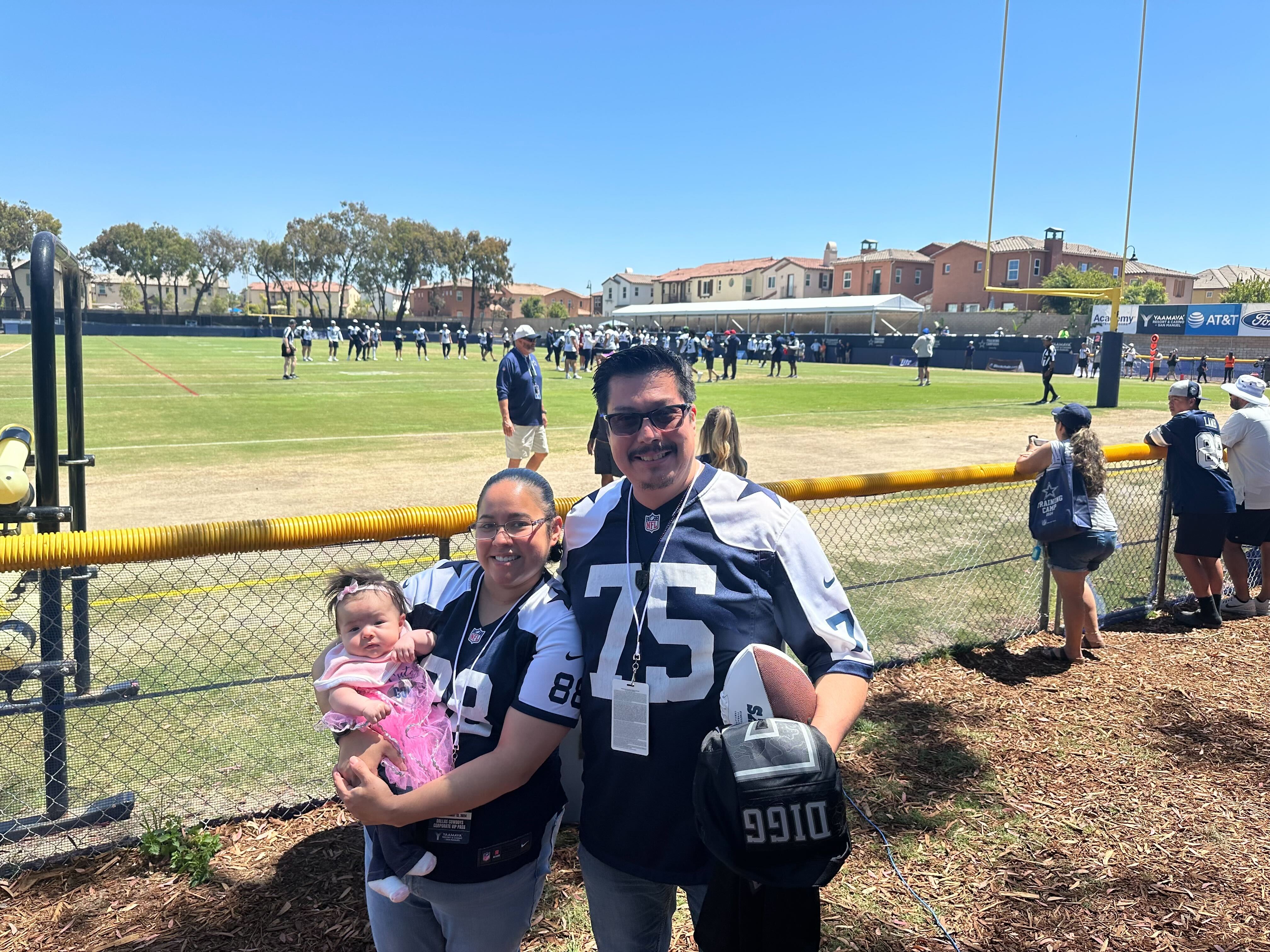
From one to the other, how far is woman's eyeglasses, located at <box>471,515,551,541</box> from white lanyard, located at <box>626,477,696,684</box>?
25 centimetres

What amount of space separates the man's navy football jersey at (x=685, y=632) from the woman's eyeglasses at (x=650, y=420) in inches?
6.4

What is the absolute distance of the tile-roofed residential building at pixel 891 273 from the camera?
97.8 m

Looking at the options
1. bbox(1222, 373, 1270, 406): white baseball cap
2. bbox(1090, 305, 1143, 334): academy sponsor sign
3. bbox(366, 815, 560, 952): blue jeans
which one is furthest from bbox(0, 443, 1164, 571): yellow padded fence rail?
bbox(1090, 305, 1143, 334): academy sponsor sign

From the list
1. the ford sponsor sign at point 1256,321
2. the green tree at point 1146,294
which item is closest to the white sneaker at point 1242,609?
the ford sponsor sign at point 1256,321

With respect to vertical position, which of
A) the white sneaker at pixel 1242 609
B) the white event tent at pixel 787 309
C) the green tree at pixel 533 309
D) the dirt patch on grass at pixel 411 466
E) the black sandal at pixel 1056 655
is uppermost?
the green tree at pixel 533 309

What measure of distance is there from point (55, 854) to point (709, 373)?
31.5 metres

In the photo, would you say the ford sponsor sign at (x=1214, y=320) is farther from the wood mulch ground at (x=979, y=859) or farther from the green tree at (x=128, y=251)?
the green tree at (x=128, y=251)

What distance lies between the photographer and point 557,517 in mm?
2424

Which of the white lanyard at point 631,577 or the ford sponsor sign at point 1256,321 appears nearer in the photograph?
the white lanyard at point 631,577

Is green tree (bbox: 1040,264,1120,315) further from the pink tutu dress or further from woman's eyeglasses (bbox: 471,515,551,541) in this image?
the pink tutu dress

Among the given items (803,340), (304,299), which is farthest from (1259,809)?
(304,299)

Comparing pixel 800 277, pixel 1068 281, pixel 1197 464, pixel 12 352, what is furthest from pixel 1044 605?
pixel 800 277

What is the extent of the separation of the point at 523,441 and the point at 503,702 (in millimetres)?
8976

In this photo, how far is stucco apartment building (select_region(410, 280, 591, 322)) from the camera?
120 metres
